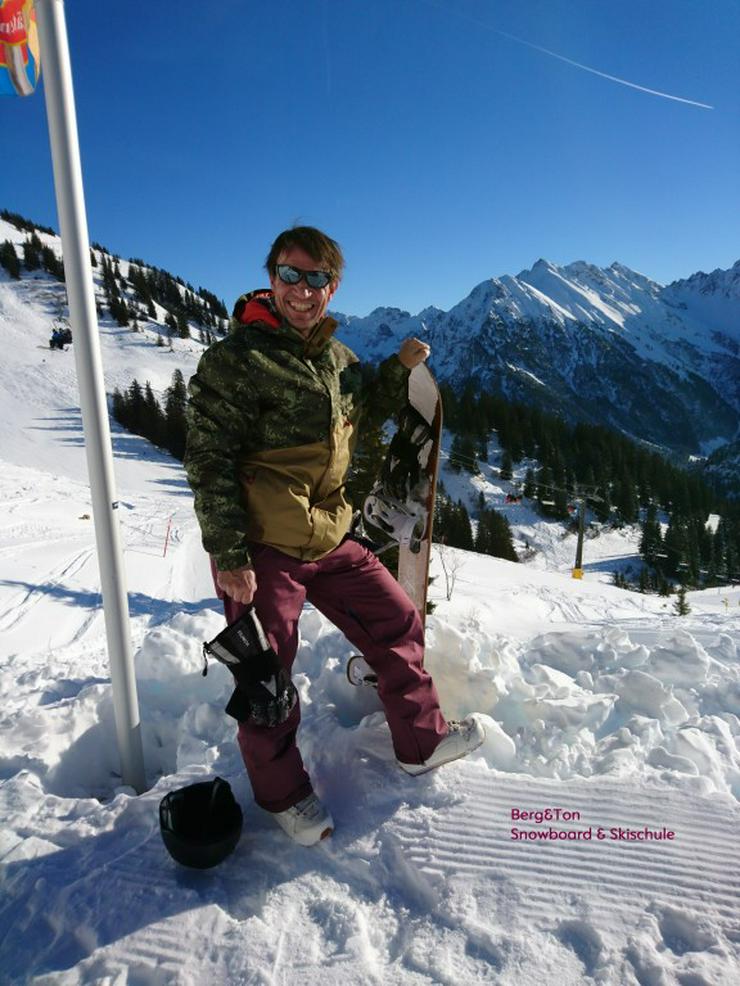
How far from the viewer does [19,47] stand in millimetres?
2316

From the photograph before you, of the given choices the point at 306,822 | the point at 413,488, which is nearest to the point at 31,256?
the point at 413,488

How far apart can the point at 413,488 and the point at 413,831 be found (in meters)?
1.96

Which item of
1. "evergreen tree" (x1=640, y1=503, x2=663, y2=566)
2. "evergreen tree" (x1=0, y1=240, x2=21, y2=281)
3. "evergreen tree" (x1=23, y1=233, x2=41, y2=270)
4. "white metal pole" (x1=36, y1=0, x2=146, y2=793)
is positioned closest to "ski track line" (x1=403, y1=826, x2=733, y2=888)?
"white metal pole" (x1=36, y1=0, x2=146, y2=793)

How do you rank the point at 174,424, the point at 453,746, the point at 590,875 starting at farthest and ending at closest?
1. the point at 174,424
2. the point at 453,746
3. the point at 590,875

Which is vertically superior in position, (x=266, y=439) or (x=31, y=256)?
(x=31, y=256)

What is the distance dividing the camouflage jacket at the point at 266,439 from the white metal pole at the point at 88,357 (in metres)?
0.56

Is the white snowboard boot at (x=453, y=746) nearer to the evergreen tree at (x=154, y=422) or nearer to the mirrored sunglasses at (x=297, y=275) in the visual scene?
the mirrored sunglasses at (x=297, y=275)

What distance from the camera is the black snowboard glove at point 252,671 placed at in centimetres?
231

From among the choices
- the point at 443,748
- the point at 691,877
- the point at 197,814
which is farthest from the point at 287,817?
the point at 691,877

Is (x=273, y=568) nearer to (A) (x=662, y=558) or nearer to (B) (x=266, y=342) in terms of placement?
(B) (x=266, y=342)

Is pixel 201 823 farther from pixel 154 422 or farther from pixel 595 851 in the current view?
pixel 154 422

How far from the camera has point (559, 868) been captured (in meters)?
2.25

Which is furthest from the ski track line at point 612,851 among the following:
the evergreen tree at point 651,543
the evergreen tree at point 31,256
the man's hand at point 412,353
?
the evergreen tree at point 31,256

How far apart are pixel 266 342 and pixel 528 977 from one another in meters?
2.62
